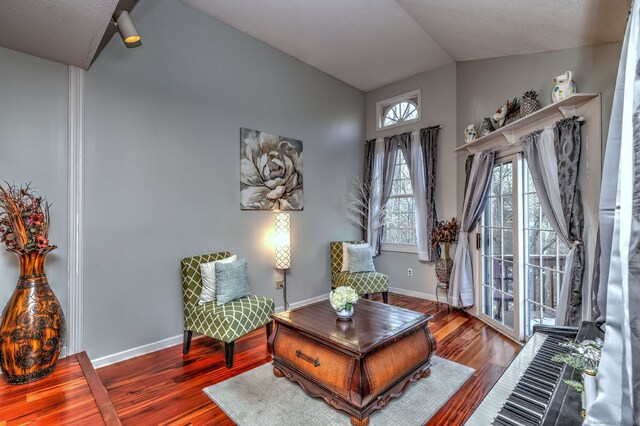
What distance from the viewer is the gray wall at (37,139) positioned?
2.22m

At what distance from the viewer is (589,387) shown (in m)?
0.91

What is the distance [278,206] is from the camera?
155 inches

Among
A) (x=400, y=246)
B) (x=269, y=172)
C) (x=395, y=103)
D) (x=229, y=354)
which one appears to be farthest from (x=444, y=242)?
(x=229, y=354)

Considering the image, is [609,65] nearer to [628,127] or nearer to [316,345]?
[628,127]

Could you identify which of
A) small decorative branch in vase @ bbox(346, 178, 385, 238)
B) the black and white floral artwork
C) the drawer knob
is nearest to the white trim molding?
the black and white floral artwork

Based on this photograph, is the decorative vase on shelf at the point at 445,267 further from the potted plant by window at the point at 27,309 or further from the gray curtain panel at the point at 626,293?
the potted plant by window at the point at 27,309

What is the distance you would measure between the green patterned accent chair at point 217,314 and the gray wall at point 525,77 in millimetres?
2998

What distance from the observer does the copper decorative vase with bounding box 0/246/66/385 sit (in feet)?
6.21

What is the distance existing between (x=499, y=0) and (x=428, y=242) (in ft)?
9.70

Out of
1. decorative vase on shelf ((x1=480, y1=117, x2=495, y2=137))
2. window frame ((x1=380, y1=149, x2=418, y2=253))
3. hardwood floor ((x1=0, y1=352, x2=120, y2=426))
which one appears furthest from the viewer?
window frame ((x1=380, y1=149, x2=418, y2=253))

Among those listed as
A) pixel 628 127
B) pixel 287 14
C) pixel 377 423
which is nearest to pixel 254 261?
pixel 377 423

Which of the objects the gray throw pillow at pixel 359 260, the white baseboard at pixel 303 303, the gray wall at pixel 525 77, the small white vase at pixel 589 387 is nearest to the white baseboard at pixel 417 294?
the gray throw pillow at pixel 359 260

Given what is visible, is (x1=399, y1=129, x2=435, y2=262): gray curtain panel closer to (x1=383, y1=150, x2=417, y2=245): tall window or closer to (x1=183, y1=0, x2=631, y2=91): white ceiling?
(x1=383, y1=150, x2=417, y2=245): tall window

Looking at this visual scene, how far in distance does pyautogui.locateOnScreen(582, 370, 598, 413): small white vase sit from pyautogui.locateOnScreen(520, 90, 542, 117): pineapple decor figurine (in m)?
2.53
